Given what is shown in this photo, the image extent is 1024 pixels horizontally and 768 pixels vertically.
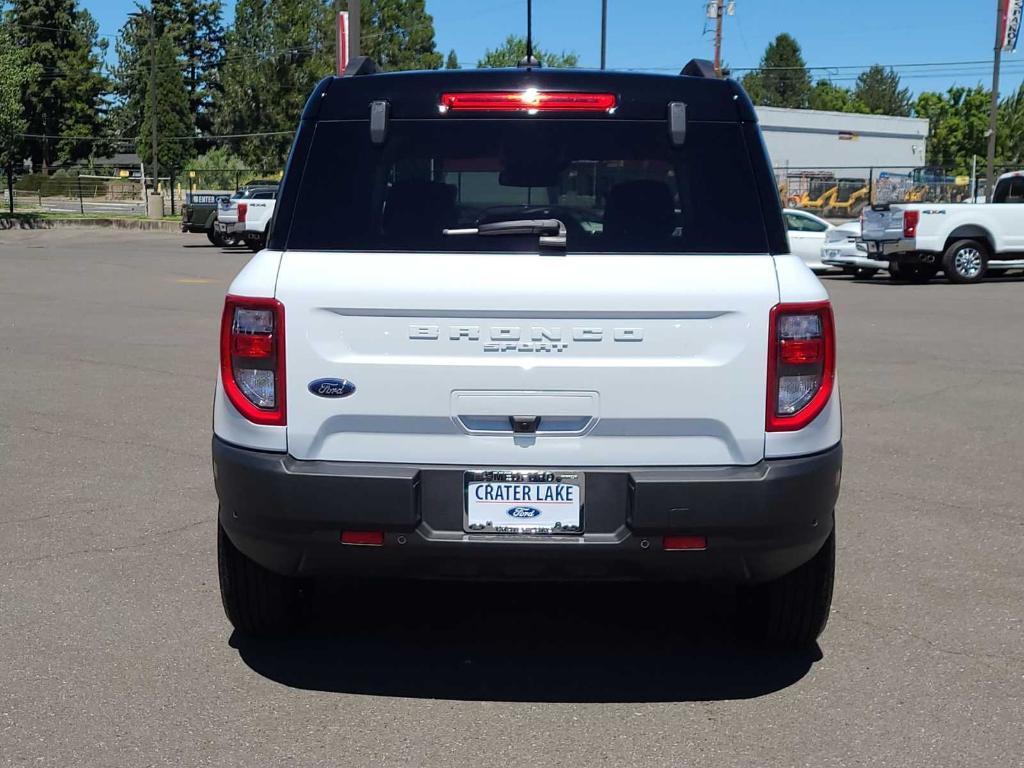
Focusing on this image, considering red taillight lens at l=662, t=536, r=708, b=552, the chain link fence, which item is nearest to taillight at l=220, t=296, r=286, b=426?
red taillight lens at l=662, t=536, r=708, b=552

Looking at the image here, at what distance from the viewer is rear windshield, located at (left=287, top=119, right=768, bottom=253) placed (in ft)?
13.0

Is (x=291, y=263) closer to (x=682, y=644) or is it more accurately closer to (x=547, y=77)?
(x=547, y=77)

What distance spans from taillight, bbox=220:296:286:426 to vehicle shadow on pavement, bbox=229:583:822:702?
3.23 feet

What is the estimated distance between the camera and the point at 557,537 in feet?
12.6

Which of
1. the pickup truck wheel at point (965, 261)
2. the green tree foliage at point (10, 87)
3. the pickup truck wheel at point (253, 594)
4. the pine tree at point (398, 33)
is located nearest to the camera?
the pickup truck wheel at point (253, 594)

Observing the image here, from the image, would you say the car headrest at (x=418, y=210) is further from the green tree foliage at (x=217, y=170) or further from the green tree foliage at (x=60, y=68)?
the green tree foliage at (x=60, y=68)

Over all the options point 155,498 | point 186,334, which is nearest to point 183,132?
point 186,334

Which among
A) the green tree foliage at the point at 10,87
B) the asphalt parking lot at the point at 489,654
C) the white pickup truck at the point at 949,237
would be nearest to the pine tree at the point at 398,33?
the green tree foliage at the point at 10,87

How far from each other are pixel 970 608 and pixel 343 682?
2.50 meters

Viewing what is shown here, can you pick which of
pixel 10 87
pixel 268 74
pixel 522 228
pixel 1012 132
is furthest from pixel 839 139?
pixel 522 228

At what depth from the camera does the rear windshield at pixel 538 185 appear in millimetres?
3961

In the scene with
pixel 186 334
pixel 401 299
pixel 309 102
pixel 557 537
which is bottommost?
pixel 186 334

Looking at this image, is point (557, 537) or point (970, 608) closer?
point (557, 537)

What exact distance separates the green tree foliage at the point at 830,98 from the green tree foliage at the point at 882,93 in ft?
7.11
